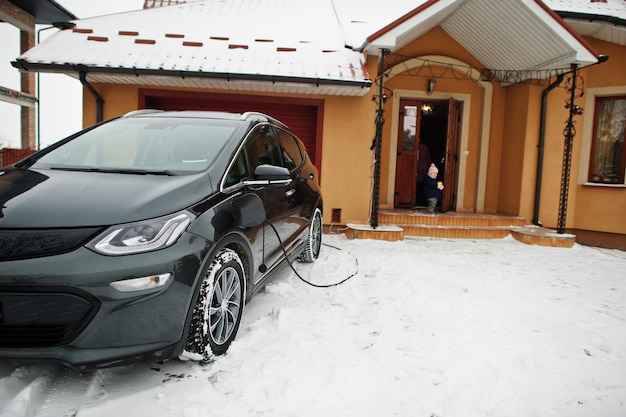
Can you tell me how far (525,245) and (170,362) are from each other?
699 cm

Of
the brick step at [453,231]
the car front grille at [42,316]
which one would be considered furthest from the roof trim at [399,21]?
the car front grille at [42,316]

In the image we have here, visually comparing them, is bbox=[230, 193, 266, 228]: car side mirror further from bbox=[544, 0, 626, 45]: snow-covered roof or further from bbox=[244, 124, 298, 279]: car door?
bbox=[544, 0, 626, 45]: snow-covered roof

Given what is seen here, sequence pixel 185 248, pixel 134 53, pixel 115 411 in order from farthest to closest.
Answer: pixel 134 53 < pixel 185 248 < pixel 115 411

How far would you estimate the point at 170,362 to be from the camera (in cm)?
265

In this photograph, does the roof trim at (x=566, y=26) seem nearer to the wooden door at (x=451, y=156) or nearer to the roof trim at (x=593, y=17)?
the roof trim at (x=593, y=17)

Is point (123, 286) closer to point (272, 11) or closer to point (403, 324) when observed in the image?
point (403, 324)

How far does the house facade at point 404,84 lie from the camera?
7.01 m

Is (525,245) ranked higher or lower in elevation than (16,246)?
lower

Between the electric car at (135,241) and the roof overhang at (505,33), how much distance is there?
497 centimetres

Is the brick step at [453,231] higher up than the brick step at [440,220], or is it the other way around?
the brick step at [440,220]

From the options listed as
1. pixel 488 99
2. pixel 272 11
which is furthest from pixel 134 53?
pixel 488 99

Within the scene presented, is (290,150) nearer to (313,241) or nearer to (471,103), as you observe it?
(313,241)

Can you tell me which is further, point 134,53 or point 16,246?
point 134,53

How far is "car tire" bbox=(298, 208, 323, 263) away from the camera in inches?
204
